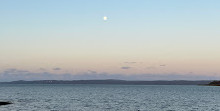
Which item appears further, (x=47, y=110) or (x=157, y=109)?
(x=157, y=109)

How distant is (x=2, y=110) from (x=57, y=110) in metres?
13.2

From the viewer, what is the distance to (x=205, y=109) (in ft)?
275

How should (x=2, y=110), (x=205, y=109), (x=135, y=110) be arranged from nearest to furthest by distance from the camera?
(x=2, y=110) < (x=135, y=110) < (x=205, y=109)

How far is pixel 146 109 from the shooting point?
81188 mm

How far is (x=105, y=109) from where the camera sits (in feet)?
260

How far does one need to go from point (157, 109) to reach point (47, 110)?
28966 millimetres

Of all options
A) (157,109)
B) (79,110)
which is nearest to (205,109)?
(157,109)

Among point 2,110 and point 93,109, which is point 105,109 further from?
point 2,110

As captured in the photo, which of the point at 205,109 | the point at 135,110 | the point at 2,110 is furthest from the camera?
the point at 205,109

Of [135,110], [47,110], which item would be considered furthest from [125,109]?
[47,110]

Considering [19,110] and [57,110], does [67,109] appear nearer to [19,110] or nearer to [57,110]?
[57,110]

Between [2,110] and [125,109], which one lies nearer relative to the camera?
[2,110]

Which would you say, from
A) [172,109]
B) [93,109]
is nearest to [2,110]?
[93,109]

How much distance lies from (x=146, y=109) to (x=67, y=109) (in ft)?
69.0
